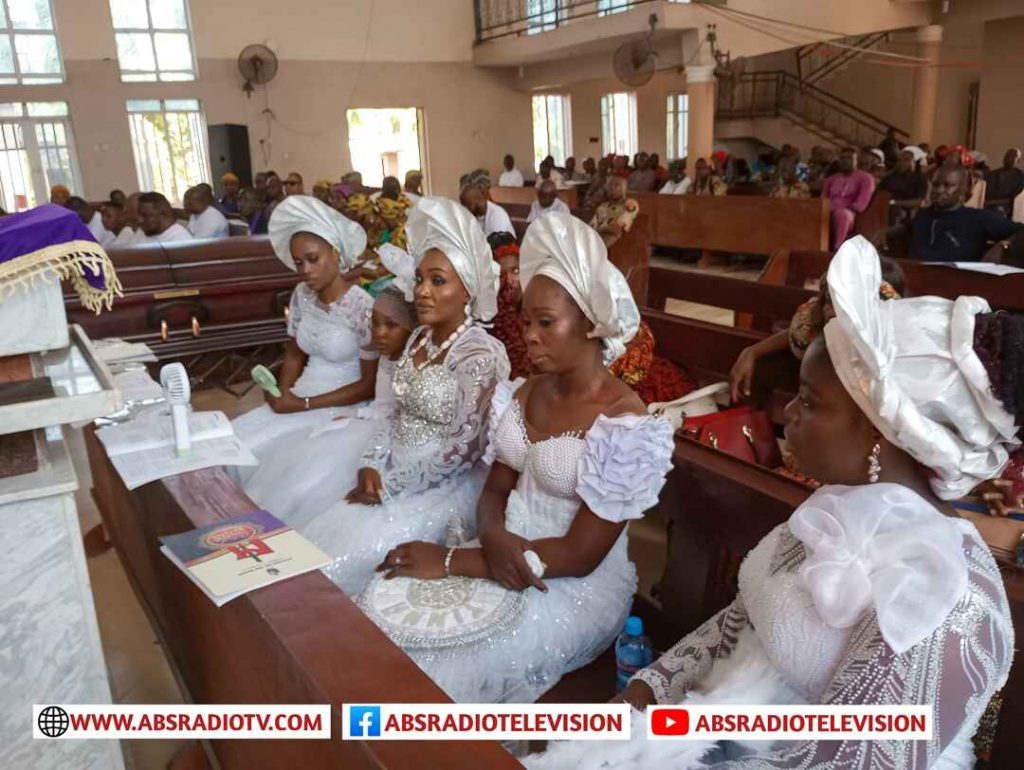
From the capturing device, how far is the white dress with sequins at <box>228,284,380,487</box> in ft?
11.0

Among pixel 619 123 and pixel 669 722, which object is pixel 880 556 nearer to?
pixel 669 722

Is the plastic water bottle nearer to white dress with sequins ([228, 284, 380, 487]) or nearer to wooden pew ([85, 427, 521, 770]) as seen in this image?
wooden pew ([85, 427, 521, 770])

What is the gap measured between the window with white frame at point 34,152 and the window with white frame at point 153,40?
48.4 inches

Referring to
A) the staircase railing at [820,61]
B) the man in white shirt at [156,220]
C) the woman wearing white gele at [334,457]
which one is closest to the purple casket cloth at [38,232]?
the woman wearing white gele at [334,457]

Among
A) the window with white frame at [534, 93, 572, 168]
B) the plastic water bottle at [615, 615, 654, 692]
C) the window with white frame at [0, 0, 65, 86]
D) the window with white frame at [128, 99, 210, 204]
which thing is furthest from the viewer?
the window with white frame at [534, 93, 572, 168]

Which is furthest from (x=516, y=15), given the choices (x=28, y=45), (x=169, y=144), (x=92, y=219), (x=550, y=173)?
(x=92, y=219)

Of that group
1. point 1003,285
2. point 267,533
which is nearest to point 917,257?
point 1003,285

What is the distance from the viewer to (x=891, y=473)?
1.28 metres

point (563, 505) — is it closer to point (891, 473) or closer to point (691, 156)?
point (891, 473)

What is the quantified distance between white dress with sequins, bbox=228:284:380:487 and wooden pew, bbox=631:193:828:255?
17.5 feet

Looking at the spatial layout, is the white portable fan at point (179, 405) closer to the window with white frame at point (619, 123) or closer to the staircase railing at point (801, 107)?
the staircase railing at point (801, 107)

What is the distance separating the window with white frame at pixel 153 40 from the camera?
41.4 feet

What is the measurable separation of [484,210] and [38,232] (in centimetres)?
539

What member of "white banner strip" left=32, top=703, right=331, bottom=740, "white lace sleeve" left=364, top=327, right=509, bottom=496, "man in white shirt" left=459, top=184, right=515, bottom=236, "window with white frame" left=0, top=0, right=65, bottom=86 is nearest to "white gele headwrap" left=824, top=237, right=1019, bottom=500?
"white banner strip" left=32, top=703, right=331, bottom=740
